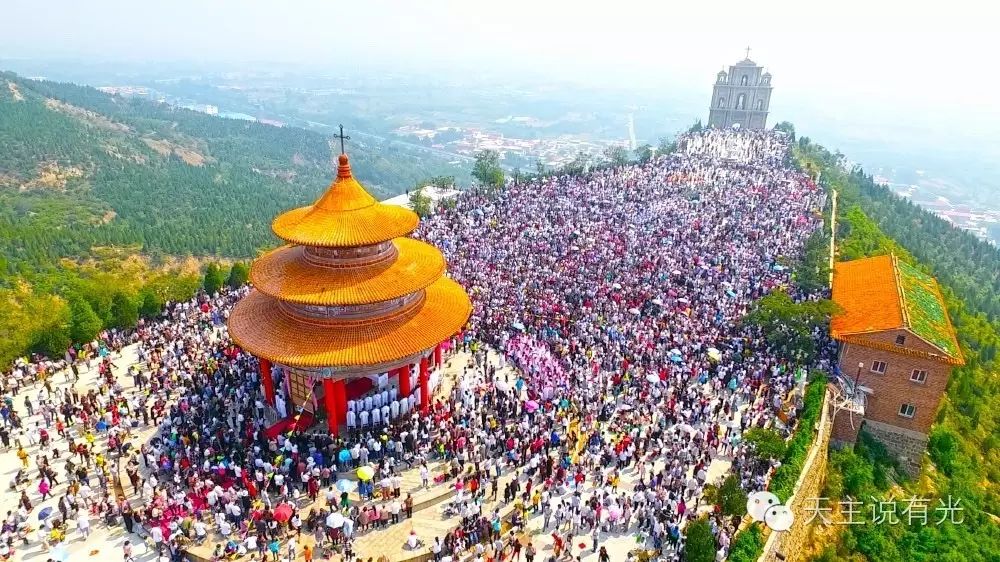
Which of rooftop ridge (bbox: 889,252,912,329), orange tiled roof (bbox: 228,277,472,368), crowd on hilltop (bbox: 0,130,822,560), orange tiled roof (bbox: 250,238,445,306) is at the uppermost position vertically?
orange tiled roof (bbox: 250,238,445,306)

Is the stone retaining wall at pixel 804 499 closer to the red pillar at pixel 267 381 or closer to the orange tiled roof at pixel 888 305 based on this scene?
the orange tiled roof at pixel 888 305

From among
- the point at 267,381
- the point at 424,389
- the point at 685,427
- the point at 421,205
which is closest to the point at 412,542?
the point at 424,389

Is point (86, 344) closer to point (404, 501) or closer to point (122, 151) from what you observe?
point (404, 501)

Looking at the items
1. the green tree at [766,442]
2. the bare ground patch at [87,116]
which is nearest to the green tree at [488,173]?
the green tree at [766,442]

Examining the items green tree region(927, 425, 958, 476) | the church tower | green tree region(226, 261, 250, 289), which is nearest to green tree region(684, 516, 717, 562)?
green tree region(927, 425, 958, 476)

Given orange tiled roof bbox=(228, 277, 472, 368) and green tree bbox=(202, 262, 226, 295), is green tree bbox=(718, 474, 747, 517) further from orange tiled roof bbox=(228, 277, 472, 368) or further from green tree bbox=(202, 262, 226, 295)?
green tree bbox=(202, 262, 226, 295)

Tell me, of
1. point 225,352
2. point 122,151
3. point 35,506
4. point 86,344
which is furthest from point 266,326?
point 122,151
